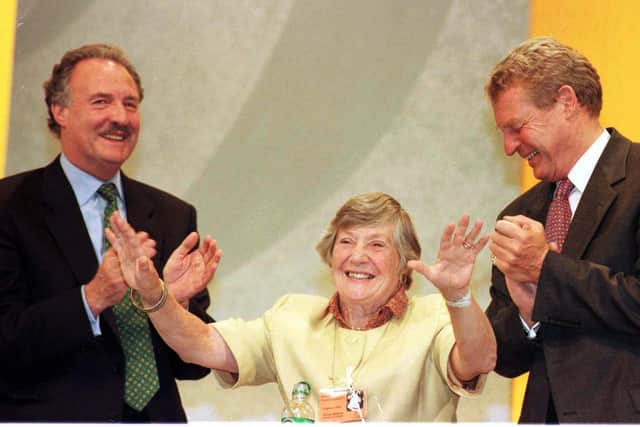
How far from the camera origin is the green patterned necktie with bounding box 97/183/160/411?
304 cm

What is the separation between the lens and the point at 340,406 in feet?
9.09

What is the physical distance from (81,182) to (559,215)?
1.44 metres

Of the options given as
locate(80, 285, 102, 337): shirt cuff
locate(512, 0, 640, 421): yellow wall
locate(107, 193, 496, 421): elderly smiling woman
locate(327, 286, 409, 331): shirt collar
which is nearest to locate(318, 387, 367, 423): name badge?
locate(107, 193, 496, 421): elderly smiling woman

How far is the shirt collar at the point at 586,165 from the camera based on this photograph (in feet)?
9.73

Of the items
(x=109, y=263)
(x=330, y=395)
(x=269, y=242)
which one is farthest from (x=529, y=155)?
(x=269, y=242)

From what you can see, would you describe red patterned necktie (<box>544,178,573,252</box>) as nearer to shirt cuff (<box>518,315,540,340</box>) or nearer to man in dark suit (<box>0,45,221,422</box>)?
shirt cuff (<box>518,315,540,340</box>)

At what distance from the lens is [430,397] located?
2.88m

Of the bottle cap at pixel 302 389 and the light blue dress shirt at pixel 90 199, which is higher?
the light blue dress shirt at pixel 90 199

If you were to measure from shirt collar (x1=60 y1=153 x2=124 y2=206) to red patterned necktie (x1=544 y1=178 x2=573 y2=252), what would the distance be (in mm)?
1361

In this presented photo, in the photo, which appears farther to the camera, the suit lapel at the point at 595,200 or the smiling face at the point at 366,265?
the smiling face at the point at 366,265

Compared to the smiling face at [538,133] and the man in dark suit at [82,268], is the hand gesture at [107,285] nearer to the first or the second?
the man in dark suit at [82,268]

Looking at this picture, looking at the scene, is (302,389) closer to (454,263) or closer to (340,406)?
(340,406)

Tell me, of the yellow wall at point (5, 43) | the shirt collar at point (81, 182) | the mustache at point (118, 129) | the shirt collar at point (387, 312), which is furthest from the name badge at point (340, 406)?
the yellow wall at point (5, 43)

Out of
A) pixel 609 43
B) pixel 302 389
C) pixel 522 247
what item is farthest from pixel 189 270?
pixel 609 43
